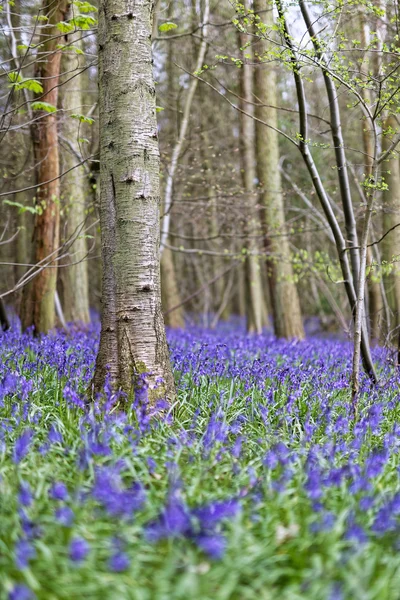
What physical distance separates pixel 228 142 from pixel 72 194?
7977 mm

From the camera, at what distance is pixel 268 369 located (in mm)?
5949

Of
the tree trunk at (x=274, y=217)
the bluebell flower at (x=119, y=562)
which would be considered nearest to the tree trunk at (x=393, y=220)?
the tree trunk at (x=274, y=217)

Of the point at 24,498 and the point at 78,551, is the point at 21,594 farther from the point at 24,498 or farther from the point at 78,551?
the point at 24,498

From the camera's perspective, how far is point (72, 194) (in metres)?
9.27

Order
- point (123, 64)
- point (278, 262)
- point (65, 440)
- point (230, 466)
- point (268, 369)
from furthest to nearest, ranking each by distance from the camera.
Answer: point (278, 262) < point (268, 369) < point (123, 64) < point (65, 440) < point (230, 466)

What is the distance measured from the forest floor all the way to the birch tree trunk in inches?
15.3

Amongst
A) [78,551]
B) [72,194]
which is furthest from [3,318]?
[78,551]

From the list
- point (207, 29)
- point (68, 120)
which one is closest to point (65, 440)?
point (68, 120)

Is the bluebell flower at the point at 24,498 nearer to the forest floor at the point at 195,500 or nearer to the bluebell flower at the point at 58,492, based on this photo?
the forest floor at the point at 195,500

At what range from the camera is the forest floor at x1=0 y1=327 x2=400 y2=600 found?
225cm

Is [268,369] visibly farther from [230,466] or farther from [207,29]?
[207,29]

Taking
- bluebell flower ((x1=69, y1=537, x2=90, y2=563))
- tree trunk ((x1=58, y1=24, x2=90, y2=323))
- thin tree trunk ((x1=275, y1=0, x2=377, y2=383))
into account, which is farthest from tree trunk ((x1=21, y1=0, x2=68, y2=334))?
bluebell flower ((x1=69, y1=537, x2=90, y2=563))

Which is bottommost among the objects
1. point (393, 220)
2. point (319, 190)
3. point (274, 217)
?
point (319, 190)

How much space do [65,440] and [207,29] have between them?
10.3m
